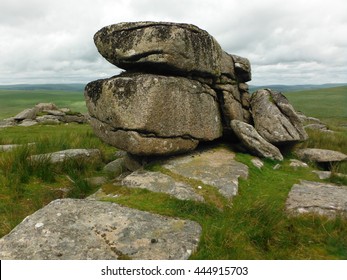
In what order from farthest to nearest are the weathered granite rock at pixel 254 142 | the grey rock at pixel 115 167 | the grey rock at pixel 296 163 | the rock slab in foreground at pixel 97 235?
the grey rock at pixel 115 167, the grey rock at pixel 296 163, the weathered granite rock at pixel 254 142, the rock slab in foreground at pixel 97 235

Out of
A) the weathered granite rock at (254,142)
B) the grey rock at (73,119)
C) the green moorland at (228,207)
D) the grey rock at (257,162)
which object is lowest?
the grey rock at (73,119)

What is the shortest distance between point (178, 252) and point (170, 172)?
403 centimetres

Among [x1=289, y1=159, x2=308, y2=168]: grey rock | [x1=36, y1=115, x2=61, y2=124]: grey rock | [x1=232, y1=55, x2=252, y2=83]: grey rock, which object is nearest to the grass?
[x1=232, y1=55, x2=252, y2=83]: grey rock

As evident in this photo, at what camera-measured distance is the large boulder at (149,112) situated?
34.1ft

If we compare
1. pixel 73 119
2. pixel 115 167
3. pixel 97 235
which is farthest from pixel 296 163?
pixel 73 119

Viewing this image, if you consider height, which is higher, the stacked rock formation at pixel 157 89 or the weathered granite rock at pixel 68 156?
the stacked rock formation at pixel 157 89

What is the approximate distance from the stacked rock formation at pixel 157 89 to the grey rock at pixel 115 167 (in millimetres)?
1858

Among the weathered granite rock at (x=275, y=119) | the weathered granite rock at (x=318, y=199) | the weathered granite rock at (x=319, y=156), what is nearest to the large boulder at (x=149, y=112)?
the weathered granite rock at (x=275, y=119)

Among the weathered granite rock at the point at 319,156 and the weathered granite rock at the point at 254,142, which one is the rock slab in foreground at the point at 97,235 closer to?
the weathered granite rock at the point at 254,142

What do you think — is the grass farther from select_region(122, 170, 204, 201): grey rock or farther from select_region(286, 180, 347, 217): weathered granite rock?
select_region(286, 180, 347, 217): weathered granite rock

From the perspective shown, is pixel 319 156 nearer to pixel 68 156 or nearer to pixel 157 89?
pixel 157 89

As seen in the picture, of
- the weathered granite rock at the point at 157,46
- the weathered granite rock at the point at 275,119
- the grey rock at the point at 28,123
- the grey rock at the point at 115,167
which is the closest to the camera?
the weathered granite rock at the point at 157,46

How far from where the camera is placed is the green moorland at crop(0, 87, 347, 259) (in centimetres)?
677

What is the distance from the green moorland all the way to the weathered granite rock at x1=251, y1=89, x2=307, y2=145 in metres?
1.14
